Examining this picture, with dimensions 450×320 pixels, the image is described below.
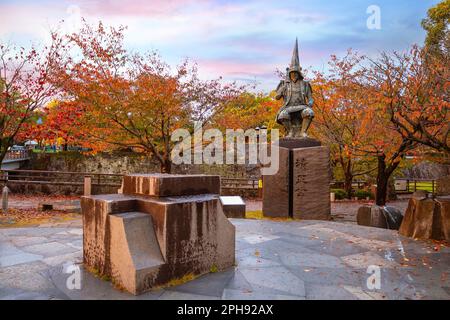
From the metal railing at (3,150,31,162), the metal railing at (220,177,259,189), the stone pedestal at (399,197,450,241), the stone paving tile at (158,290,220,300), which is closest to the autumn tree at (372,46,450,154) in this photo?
the stone pedestal at (399,197,450,241)

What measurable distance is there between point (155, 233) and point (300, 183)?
6.16 meters

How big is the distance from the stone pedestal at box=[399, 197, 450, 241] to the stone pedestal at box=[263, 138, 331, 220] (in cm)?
255

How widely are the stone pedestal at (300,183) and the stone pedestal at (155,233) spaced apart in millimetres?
5018

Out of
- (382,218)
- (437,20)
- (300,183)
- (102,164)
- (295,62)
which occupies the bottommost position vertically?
(382,218)

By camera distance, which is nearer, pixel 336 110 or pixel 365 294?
pixel 365 294

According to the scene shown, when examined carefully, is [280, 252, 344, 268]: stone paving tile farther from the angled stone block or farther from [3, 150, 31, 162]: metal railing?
[3, 150, 31, 162]: metal railing

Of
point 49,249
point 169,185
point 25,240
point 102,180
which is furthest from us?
point 102,180

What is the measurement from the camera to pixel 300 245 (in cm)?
602

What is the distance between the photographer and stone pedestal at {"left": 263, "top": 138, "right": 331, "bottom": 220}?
30.1 ft

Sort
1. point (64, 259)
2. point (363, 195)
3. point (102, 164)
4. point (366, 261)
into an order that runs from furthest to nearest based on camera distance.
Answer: point (102, 164)
point (363, 195)
point (366, 261)
point (64, 259)

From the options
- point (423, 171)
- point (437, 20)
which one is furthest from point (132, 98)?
point (423, 171)

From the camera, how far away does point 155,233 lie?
4016 mm

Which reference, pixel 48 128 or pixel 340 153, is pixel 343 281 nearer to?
pixel 48 128

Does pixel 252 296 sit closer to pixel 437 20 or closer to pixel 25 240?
pixel 25 240
